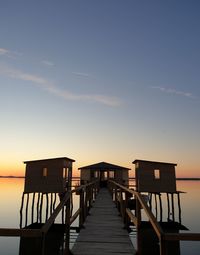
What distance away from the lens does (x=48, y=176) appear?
66.4 ft

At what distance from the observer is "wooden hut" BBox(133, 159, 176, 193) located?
21.6 m

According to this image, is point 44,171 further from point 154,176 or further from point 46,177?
point 154,176

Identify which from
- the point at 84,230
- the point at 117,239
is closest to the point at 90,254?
the point at 117,239

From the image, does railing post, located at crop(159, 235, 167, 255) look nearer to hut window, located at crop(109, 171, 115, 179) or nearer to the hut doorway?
the hut doorway

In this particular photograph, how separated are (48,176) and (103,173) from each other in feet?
66.8

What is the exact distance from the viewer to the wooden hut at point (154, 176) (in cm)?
2162

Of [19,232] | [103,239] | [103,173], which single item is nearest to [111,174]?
[103,173]

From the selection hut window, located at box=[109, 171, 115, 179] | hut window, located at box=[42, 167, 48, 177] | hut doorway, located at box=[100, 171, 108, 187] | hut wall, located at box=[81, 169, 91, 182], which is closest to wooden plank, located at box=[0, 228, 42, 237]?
hut window, located at box=[42, 167, 48, 177]

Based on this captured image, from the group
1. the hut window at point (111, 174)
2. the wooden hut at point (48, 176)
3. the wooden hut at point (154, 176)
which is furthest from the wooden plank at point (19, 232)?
the hut window at point (111, 174)

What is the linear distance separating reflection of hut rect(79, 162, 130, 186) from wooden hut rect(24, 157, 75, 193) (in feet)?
54.0

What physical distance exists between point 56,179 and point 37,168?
224cm

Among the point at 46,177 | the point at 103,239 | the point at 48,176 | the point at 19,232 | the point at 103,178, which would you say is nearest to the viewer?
the point at 19,232

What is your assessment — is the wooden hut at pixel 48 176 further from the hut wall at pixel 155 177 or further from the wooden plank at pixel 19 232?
the wooden plank at pixel 19 232

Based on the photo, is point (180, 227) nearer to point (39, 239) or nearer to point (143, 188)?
point (143, 188)
